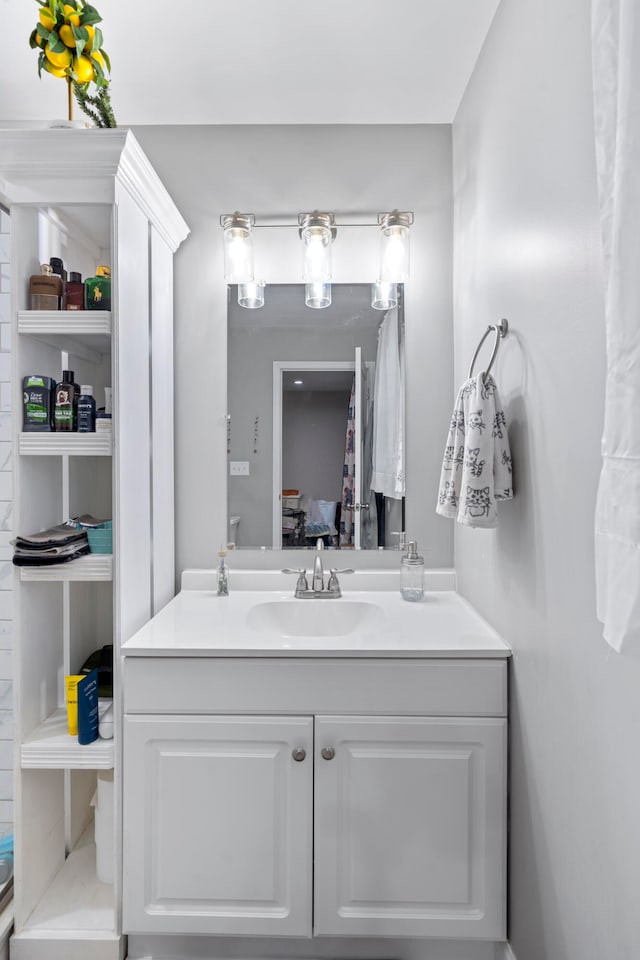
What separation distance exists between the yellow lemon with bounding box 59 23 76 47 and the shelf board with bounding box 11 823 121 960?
7.00ft

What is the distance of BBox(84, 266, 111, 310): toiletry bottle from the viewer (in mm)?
1439

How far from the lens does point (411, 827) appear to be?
1.32 metres

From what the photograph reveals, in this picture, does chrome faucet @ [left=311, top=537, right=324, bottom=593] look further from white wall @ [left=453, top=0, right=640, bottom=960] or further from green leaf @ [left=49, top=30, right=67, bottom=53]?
green leaf @ [left=49, top=30, right=67, bottom=53]

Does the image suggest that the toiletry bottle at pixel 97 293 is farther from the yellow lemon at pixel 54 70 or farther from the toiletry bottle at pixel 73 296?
the yellow lemon at pixel 54 70

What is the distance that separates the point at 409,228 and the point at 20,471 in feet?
4.59

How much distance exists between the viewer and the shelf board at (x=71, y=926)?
1.38 meters

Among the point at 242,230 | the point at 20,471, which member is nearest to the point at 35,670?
the point at 20,471

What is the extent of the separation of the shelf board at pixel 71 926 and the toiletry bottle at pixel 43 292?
5.08 feet

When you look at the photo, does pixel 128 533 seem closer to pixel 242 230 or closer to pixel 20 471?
pixel 20 471

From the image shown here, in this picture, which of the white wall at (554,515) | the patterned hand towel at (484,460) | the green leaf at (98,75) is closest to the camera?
the white wall at (554,515)

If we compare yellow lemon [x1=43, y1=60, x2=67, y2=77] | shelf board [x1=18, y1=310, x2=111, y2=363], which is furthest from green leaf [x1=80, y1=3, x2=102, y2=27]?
shelf board [x1=18, y1=310, x2=111, y2=363]

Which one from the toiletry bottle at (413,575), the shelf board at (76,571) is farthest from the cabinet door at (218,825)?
the toiletry bottle at (413,575)

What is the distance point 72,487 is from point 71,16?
117 cm

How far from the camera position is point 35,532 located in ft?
4.83
